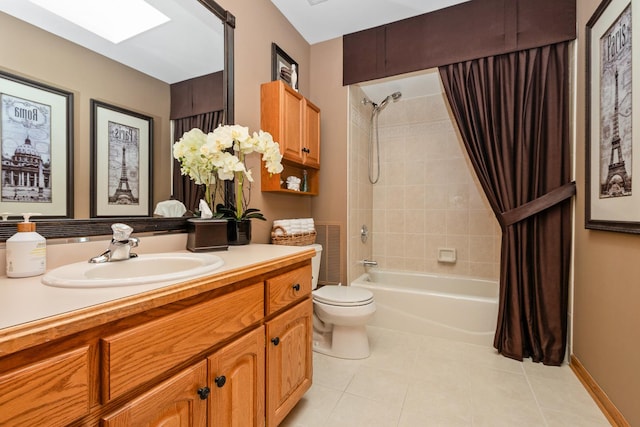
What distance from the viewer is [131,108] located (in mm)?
1221

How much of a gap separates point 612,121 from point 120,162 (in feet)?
7.38

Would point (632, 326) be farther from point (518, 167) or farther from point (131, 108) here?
point (131, 108)

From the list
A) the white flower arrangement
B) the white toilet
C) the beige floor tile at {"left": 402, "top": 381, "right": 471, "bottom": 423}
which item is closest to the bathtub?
the white toilet

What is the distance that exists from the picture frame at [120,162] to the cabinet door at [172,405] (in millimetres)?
718

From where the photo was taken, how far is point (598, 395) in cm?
151

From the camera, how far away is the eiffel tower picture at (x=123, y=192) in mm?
1178

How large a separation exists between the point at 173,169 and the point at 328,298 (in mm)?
1243

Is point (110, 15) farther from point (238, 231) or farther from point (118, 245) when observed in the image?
point (238, 231)

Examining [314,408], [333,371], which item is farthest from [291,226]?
[314,408]

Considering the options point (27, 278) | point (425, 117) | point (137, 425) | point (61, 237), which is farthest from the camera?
point (425, 117)

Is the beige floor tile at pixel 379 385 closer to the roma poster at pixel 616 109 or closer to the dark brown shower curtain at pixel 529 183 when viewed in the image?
the dark brown shower curtain at pixel 529 183

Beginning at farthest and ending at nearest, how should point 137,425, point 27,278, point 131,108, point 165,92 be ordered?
1. point 165,92
2. point 131,108
3. point 27,278
4. point 137,425

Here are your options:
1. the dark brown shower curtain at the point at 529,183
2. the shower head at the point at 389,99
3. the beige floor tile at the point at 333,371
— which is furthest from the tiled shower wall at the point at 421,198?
the beige floor tile at the point at 333,371

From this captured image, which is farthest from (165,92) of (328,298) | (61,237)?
(328,298)
